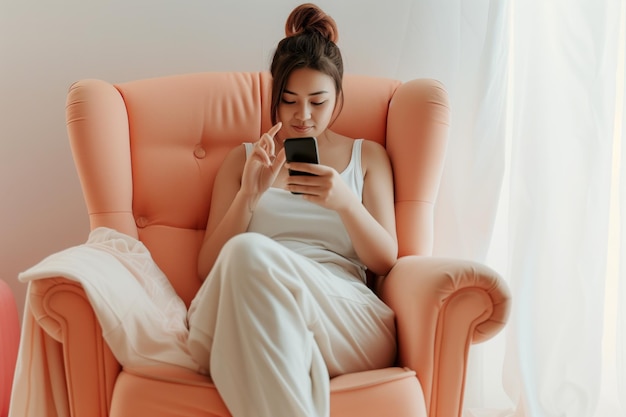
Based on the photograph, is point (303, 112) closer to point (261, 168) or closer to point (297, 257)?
point (261, 168)

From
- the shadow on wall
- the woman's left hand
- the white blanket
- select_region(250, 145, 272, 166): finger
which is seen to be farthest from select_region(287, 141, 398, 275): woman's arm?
the shadow on wall

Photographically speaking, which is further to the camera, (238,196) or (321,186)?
(238,196)

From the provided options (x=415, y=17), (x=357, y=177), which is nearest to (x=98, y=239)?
(x=357, y=177)

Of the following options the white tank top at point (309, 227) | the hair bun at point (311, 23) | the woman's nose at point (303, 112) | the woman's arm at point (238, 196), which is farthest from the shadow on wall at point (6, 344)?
the hair bun at point (311, 23)

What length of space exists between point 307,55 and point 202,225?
1.72 feet

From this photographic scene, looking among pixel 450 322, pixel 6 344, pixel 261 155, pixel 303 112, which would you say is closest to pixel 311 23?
pixel 303 112

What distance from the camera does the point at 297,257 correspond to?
122 centimetres

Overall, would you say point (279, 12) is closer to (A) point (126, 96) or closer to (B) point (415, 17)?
(B) point (415, 17)

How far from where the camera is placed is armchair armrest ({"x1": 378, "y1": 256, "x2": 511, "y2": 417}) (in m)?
1.22

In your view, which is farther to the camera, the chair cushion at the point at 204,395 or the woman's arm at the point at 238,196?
the woman's arm at the point at 238,196

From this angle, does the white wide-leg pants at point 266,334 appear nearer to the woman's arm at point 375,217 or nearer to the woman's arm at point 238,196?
the woman's arm at point 375,217

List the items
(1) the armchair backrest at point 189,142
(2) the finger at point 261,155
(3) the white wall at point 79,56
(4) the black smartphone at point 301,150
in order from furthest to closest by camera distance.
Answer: (3) the white wall at point 79,56 → (1) the armchair backrest at point 189,142 → (2) the finger at point 261,155 → (4) the black smartphone at point 301,150

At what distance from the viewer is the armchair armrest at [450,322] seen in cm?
122

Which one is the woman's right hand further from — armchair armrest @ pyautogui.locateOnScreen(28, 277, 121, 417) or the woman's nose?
armchair armrest @ pyautogui.locateOnScreen(28, 277, 121, 417)
